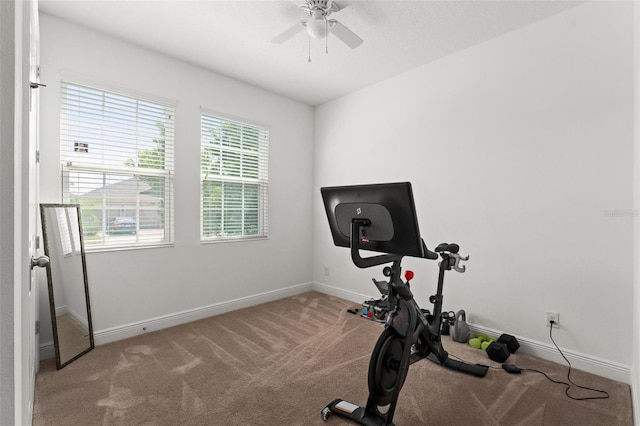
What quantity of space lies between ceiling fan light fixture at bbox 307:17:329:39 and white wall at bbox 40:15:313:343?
5.53ft

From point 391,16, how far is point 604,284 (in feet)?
8.63

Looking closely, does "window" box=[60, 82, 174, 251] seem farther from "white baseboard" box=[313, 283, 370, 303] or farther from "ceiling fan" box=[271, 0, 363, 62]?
"white baseboard" box=[313, 283, 370, 303]

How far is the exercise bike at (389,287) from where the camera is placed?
1527 millimetres

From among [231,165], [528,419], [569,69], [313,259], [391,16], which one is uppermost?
[391,16]

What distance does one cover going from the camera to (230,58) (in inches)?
129

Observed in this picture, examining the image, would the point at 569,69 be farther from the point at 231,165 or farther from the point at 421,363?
the point at 231,165

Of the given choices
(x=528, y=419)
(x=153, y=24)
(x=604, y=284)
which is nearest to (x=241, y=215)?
(x=153, y=24)

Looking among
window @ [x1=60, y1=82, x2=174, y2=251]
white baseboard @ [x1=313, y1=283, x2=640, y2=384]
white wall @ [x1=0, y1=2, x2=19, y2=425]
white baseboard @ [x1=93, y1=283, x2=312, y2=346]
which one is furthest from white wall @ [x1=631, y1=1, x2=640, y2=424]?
window @ [x1=60, y1=82, x2=174, y2=251]

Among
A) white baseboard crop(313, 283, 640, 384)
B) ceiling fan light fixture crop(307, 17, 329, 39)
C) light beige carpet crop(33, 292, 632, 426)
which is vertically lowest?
light beige carpet crop(33, 292, 632, 426)

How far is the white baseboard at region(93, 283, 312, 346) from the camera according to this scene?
2.87 m

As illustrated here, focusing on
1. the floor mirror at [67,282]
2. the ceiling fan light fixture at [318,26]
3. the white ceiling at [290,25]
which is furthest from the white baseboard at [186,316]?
the ceiling fan light fixture at [318,26]

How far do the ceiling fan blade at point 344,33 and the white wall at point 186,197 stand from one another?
1.82m

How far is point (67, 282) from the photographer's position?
99.3 inches

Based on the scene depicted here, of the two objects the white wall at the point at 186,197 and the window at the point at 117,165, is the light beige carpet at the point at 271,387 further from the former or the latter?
the window at the point at 117,165
